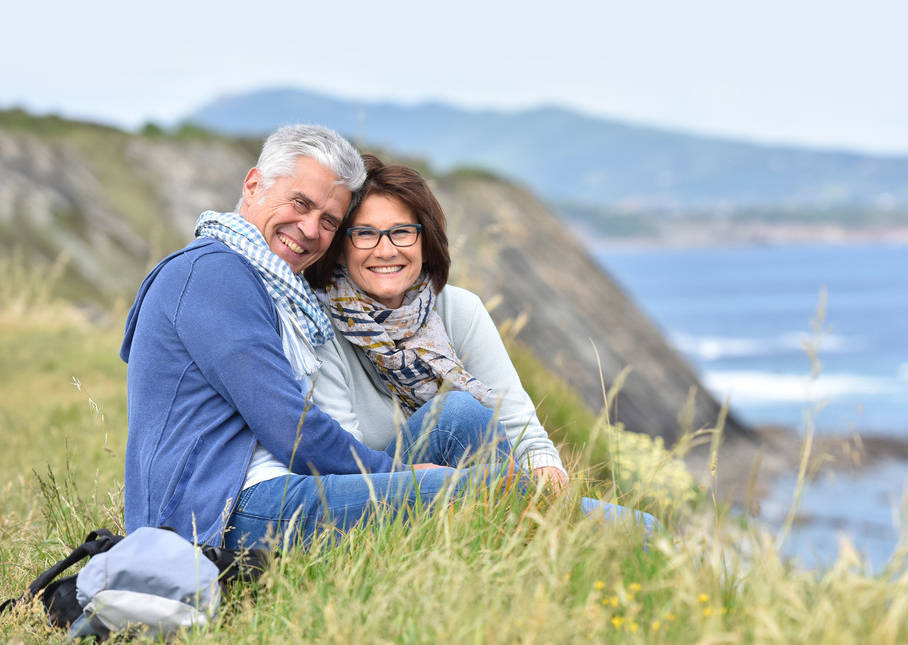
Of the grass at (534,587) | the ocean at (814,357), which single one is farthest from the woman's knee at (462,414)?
the ocean at (814,357)

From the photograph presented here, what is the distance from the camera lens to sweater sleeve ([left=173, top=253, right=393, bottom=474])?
2.87 meters

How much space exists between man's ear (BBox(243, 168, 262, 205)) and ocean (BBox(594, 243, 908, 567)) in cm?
178

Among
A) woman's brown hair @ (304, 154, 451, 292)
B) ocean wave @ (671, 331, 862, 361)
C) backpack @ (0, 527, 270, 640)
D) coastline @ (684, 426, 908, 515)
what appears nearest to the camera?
backpack @ (0, 527, 270, 640)

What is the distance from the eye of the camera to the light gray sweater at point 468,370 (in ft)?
11.2

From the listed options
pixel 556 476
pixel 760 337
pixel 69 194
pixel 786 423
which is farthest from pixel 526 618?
pixel 760 337

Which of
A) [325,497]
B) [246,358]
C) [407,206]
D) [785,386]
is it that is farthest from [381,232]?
[785,386]

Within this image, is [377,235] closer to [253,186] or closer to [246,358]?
[253,186]

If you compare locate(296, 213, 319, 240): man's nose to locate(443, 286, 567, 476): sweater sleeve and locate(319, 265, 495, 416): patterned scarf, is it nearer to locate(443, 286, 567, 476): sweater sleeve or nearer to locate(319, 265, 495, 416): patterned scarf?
locate(319, 265, 495, 416): patterned scarf

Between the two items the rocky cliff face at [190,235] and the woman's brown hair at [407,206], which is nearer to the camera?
the woman's brown hair at [407,206]

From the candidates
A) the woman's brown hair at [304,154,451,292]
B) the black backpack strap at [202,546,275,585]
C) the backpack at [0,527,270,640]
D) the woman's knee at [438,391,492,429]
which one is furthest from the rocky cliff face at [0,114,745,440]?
the backpack at [0,527,270,640]

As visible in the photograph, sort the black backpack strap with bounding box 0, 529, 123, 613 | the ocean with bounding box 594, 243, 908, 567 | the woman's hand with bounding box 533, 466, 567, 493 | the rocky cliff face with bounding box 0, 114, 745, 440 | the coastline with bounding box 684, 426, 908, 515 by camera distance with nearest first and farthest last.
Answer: the black backpack strap with bounding box 0, 529, 123, 613 < the woman's hand with bounding box 533, 466, 567, 493 < the ocean with bounding box 594, 243, 908, 567 < the rocky cliff face with bounding box 0, 114, 745, 440 < the coastline with bounding box 684, 426, 908, 515

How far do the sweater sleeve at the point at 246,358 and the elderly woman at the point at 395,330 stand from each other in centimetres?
45

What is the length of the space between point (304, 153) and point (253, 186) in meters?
0.23

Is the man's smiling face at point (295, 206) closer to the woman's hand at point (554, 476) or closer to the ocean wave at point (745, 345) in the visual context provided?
the woman's hand at point (554, 476)
